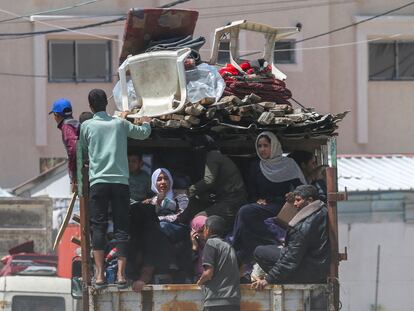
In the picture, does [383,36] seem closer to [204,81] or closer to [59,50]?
[59,50]

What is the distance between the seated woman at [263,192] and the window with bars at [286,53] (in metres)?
14.5

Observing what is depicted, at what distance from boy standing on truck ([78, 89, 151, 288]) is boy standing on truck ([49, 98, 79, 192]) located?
37 cm

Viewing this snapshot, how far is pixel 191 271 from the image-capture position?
1029 cm

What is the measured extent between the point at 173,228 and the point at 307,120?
1502 millimetres

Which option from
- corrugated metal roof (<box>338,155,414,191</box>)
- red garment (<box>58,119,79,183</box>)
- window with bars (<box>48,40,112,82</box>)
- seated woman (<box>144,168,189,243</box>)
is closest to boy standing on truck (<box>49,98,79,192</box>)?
red garment (<box>58,119,79,183</box>)

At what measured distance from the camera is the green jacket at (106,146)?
31.3ft

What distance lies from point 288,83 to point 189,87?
1451cm

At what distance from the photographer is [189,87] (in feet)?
34.8

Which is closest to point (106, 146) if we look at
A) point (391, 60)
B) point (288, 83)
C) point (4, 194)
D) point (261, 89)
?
point (261, 89)

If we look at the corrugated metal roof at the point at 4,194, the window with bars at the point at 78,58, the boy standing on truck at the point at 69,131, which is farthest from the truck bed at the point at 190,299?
the window with bars at the point at 78,58

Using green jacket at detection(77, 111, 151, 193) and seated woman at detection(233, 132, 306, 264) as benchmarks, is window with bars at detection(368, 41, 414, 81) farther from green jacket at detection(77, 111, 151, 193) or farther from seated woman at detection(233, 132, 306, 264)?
green jacket at detection(77, 111, 151, 193)

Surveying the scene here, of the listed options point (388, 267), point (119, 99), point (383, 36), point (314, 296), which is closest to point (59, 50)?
point (383, 36)

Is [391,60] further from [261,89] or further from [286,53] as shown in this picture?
[261,89]

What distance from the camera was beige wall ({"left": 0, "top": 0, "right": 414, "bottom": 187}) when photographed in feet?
80.2
